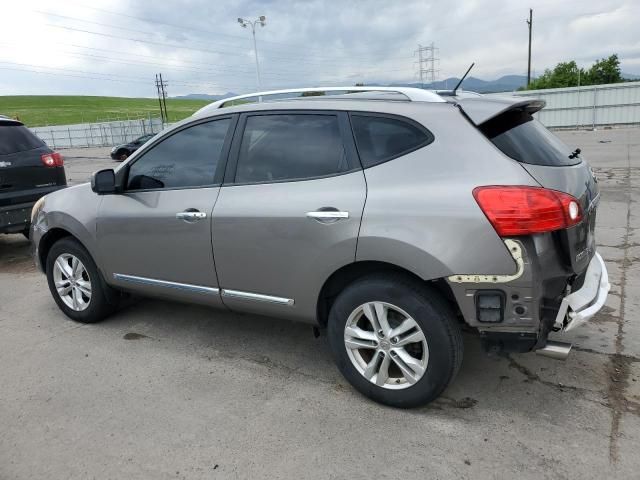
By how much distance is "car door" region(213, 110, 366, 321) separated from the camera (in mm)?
2939

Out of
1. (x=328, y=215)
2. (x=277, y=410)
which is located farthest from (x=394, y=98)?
(x=277, y=410)

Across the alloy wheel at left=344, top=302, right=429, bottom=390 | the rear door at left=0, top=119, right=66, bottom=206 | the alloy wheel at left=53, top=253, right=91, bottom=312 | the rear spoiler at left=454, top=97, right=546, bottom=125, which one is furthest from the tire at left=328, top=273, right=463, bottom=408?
the rear door at left=0, top=119, right=66, bottom=206

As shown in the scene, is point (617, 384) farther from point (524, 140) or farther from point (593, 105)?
point (593, 105)

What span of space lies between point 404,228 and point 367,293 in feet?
1.40

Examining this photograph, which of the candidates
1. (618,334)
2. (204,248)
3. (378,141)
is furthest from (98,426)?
(618,334)

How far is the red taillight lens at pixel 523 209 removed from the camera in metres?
2.48

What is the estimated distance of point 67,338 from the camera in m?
4.22

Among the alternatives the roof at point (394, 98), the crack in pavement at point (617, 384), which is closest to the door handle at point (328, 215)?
the roof at point (394, 98)

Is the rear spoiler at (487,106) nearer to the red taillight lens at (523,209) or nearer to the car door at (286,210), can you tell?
the red taillight lens at (523,209)

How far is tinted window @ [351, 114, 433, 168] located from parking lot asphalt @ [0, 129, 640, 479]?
1432 mm

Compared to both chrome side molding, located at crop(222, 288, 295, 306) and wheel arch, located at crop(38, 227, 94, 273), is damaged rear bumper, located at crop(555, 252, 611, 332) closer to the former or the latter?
chrome side molding, located at crop(222, 288, 295, 306)

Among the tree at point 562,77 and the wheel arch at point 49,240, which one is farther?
the tree at point 562,77

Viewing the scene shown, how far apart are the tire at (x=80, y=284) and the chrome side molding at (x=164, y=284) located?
0.29m

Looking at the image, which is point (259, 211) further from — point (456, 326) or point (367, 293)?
point (456, 326)
